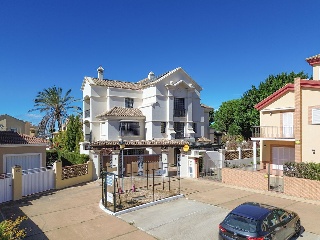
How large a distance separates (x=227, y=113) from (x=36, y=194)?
5344 centimetres

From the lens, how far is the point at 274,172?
25453 mm

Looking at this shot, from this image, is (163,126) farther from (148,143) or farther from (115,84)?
(115,84)

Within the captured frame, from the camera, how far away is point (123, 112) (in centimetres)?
3419

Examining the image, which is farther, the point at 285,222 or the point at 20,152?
the point at 20,152

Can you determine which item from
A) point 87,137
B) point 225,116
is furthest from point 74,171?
point 225,116

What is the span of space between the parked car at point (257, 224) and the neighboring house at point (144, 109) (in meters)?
23.6

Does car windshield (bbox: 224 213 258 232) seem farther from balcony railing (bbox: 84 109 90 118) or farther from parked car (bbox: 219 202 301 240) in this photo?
balcony railing (bbox: 84 109 90 118)

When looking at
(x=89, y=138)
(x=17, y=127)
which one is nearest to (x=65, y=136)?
(x=89, y=138)

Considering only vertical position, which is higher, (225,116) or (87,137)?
(225,116)

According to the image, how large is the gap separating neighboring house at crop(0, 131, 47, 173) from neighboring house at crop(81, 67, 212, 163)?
1158 cm

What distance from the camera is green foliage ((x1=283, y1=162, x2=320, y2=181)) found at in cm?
1723

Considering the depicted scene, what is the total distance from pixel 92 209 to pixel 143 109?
2230cm

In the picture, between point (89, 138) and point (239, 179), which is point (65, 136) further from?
point (239, 179)

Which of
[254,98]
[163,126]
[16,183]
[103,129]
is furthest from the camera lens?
[254,98]
